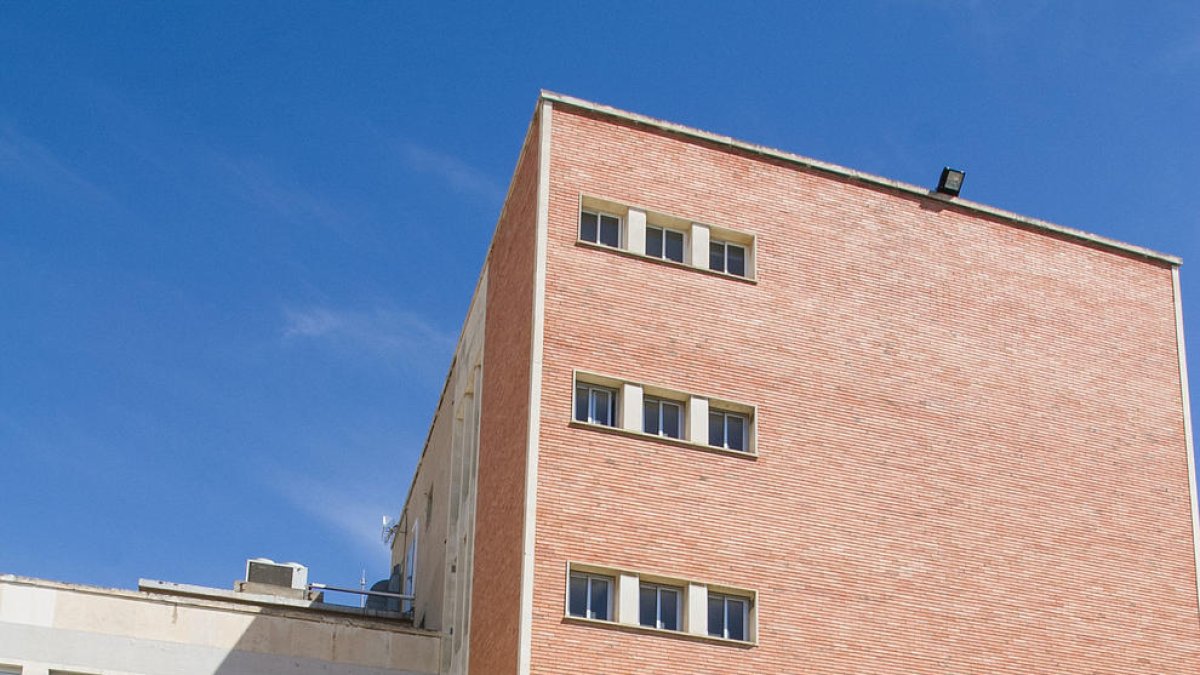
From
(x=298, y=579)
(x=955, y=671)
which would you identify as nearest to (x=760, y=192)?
(x=955, y=671)

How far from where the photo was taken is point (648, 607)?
98.5ft

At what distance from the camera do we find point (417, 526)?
166 ft

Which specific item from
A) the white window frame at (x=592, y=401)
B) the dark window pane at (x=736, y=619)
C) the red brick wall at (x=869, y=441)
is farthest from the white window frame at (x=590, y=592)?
the white window frame at (x=592, y=401)

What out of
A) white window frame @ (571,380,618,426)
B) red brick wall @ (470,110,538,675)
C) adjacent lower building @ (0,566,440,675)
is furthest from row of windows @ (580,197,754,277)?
adjacent lower building @ (0,566,440,675)

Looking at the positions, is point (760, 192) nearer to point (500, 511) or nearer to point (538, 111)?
point (538, 111)

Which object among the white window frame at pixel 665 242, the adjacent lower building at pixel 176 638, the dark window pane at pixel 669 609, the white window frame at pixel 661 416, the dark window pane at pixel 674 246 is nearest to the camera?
the dark window pane at pixel 669 609

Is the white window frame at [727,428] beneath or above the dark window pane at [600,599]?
above

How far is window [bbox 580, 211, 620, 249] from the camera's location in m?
33.1

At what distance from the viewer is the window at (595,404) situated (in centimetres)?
3133

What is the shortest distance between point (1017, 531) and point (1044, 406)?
3.09 metres

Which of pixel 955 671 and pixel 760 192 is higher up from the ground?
pixel 760 192

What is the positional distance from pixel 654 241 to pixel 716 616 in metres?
7.80

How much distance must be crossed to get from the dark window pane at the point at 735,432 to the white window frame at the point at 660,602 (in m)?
3.34

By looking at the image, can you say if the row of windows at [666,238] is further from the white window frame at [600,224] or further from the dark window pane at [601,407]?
the dark window pane at [601,407]
